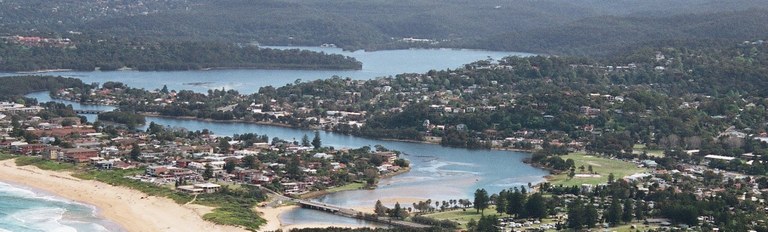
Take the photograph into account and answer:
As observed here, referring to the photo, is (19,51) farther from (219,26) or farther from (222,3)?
(222,3)

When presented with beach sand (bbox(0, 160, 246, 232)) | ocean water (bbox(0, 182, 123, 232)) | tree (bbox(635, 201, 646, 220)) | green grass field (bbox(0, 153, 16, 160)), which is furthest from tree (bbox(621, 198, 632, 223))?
green grass field (bbox(0, 153, 16, 160))

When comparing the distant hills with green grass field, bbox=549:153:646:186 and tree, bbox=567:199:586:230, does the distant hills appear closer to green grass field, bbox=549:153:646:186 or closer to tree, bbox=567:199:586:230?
green grass field, bbox=549:153:646:186

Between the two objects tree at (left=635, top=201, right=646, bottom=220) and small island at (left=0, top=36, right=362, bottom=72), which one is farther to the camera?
small island at (left=0, top=36, right=362, bottom=72)

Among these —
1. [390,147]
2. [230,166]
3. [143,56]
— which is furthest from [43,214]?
[143,56]

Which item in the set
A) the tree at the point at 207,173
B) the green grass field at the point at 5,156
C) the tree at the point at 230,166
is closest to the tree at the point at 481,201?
the tree at the point at 207,173

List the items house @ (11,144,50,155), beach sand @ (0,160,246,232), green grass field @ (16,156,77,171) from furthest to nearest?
house @ (11,144,50,155) < green grass field @ (16,156,77,171) < beach sand @ (0,160,246,232)

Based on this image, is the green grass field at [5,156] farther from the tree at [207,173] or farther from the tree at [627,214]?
the tree at [627,214]

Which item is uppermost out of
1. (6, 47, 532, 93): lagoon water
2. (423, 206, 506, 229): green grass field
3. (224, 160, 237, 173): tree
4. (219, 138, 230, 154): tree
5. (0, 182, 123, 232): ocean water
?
(6, 47, 532, 93): lagoon water
